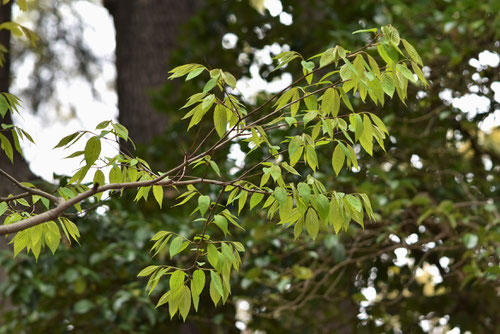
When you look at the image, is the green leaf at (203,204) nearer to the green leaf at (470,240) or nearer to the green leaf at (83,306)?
the green leaf at (470,240)

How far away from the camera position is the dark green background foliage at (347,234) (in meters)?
3.79

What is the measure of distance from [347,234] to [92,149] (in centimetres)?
248

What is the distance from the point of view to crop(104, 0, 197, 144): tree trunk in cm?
607

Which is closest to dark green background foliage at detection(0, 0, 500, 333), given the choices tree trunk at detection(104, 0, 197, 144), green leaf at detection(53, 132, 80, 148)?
tree trunk at detection(104, 0, 197, 144)

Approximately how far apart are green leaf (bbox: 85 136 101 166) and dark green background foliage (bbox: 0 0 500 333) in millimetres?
1991

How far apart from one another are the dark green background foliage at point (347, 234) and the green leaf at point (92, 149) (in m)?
1.99

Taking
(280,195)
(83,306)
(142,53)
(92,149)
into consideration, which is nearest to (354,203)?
(280,195)

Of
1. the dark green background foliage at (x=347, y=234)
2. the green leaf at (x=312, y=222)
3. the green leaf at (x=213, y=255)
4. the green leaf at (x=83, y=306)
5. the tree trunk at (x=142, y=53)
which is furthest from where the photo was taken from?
the tree trunk at (x=142, y=53)

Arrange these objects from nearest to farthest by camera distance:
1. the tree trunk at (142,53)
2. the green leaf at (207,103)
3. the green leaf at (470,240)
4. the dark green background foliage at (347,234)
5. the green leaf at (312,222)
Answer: the green leaf at (207,103) → the green leaf at (312,222) → the green leaf at (470,240) → the dark green background foliage at (347,234) → the tree trunk at (142,53)

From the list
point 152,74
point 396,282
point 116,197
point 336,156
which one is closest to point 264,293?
point 396,282

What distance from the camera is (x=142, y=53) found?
20.6ft

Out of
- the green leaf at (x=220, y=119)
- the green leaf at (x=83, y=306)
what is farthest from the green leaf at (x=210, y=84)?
the green leaf at (x=83, y=306)

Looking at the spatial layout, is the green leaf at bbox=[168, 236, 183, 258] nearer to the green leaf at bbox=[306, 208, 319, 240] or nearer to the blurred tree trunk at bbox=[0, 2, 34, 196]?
the green leaf at bbox=[306, 208, 319, 240]

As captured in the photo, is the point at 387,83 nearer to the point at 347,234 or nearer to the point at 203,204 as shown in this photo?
the point at 203,204
